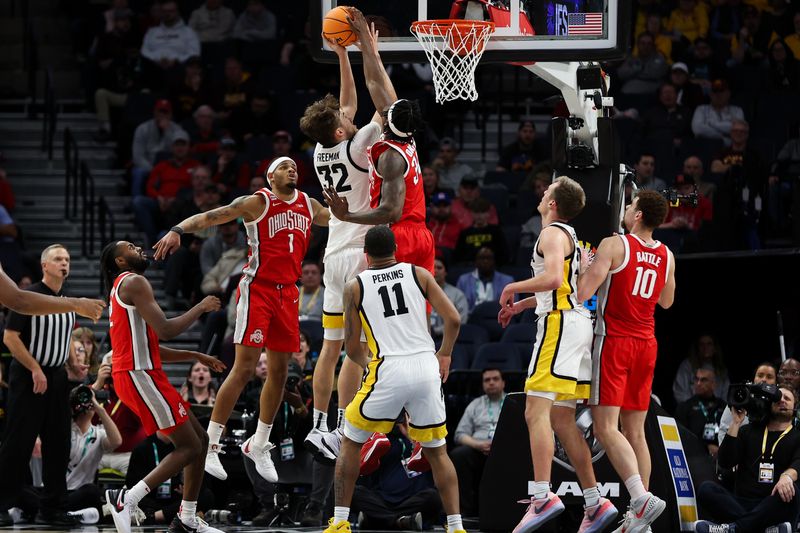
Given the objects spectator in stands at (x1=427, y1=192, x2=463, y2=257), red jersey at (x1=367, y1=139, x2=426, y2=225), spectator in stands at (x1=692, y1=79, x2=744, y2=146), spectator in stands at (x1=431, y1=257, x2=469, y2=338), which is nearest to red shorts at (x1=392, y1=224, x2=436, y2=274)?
red jersey at (x1=367, y1=139, x2=426, y2=225)

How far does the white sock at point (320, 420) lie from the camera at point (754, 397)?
3.08 meters

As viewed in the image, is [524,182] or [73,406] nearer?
[73,406]

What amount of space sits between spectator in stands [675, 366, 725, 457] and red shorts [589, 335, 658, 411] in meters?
3.28

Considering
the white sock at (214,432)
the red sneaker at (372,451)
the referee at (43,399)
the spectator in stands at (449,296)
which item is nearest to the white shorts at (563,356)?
the red sneaker at (372,451)

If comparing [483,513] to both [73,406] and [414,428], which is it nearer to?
[414,428]

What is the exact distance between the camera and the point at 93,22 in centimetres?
2022

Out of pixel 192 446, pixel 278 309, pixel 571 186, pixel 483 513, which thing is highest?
Answer: pixel 571 186

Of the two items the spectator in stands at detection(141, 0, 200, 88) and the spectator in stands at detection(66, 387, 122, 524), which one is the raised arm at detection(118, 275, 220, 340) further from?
the spectator in stands at detection(141, 0, 200, 88)

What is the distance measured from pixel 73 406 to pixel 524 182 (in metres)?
6.54

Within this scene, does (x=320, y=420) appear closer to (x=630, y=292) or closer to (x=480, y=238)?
(x=630, y=292)

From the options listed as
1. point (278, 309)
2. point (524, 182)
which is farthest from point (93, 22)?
point (278, 309)

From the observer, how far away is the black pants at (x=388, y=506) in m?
11.7

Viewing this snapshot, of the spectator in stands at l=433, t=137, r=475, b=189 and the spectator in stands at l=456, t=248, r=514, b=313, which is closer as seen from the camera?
the spectator in stands at l=456, t=248, r=514, b=313

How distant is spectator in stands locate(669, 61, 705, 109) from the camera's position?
1752 cm
